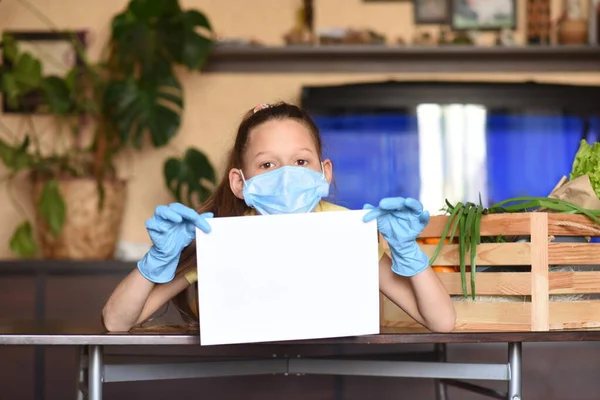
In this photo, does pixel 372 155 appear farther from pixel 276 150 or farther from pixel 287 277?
pixel 287 277

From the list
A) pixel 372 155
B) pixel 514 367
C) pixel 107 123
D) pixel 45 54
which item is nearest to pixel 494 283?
pixel 514 367

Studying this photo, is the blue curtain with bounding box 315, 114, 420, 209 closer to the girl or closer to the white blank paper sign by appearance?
the girl

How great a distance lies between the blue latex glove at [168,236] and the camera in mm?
1363

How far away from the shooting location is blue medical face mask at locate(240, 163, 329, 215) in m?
1.54

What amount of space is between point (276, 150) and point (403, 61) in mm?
2631

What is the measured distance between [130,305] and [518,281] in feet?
2.15

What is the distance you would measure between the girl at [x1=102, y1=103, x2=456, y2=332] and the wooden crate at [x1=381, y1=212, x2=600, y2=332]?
0.27 feet

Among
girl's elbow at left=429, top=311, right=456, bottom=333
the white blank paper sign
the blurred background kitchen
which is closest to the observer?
the white blank paper sign

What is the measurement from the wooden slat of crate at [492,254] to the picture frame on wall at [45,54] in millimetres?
2887

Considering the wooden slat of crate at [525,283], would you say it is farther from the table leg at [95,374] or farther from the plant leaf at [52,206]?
the plant leaf at [52,206]

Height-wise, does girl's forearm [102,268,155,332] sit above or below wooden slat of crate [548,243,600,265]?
below

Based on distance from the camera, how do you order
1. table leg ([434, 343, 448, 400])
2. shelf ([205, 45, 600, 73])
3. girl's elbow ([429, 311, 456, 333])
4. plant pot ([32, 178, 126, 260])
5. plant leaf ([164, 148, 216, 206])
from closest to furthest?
girl's elbow ([429, 311, 456, 333]) → table leg ([434, 343, 448, 400]) → plant pot ([32, 178, 126, 260]) → plant leaf ([164, 148, 216, 206]) → shelf ([205, 45, 600, 73])

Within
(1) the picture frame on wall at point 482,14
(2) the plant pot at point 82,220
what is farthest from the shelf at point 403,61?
(2) the plant pot at point 82,220

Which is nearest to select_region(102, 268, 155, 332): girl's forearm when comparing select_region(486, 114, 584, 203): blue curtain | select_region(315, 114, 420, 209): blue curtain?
select_region(315, 114, 420, 209): blue curtain
